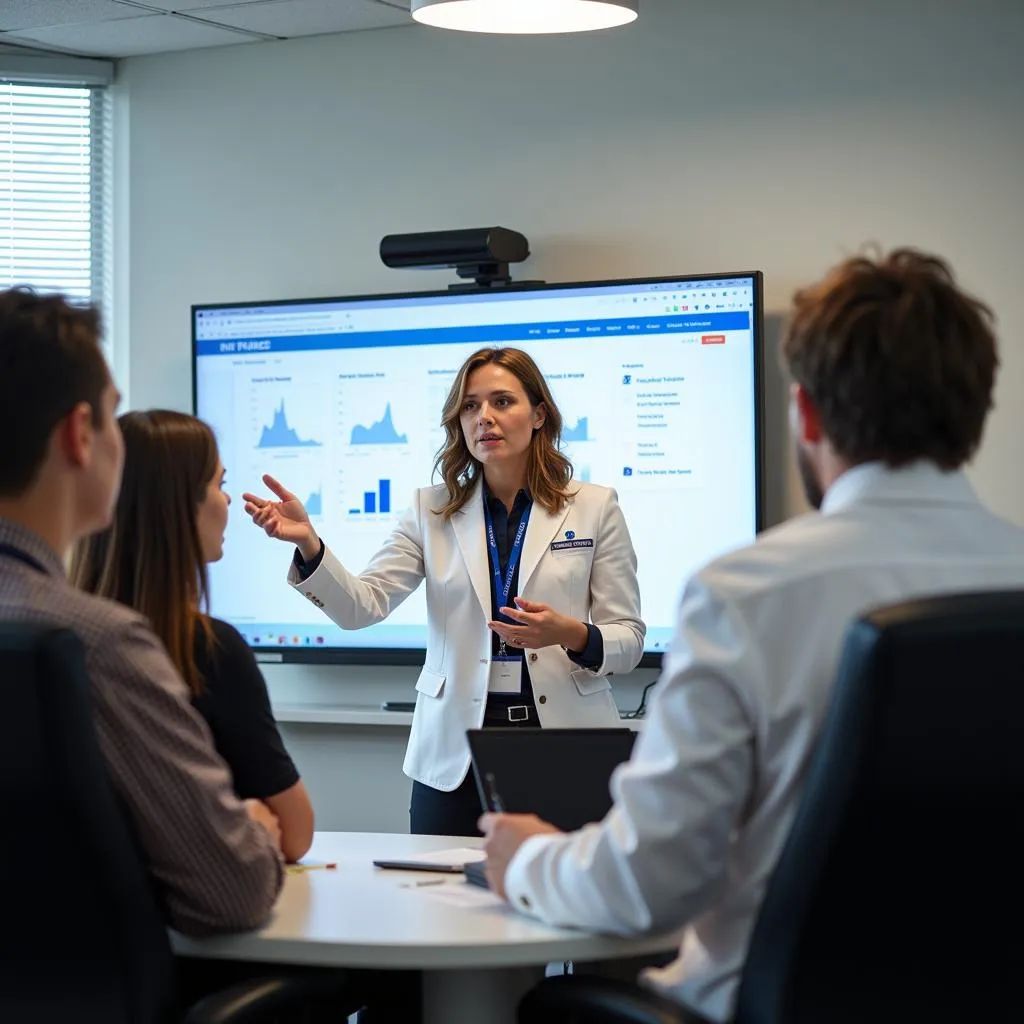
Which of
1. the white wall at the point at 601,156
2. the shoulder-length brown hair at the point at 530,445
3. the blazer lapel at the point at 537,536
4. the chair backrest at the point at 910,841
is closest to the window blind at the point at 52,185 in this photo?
the white wall at the point at 601,156

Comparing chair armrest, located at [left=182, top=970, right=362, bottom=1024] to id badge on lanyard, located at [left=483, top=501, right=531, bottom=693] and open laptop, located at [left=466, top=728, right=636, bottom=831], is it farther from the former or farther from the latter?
id badge on lanyard, located at [left=483, top=501, right=531, bottom=693]

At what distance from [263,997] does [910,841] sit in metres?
0.79

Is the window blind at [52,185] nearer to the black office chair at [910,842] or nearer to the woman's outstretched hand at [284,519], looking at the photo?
the woman's outstretched hand at [284,519]

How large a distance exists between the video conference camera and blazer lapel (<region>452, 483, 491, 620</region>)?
1084 mm

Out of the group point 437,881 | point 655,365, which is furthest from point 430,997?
point 655,365

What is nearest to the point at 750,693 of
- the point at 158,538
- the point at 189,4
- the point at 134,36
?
the point at 158,538

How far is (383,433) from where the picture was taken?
4605 millimetres

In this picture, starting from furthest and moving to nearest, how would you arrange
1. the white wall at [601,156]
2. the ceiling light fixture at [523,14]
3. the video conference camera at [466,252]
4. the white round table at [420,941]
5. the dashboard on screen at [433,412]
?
the video conference camera at [466,252] < the dashboard on screen at [433,412] < the white wall at [601,156] < the ceiling light fixture at [523,14] < the white round table at [420,941]

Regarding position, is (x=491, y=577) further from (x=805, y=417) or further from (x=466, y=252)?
(x=805, y=417)

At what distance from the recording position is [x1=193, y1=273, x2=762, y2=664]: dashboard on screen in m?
4.21

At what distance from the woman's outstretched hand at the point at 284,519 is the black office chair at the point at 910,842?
1.83 metres

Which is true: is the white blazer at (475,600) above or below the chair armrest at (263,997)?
above

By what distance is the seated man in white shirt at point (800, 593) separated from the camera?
151 cm

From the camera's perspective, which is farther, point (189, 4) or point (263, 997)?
point (189, 4)
